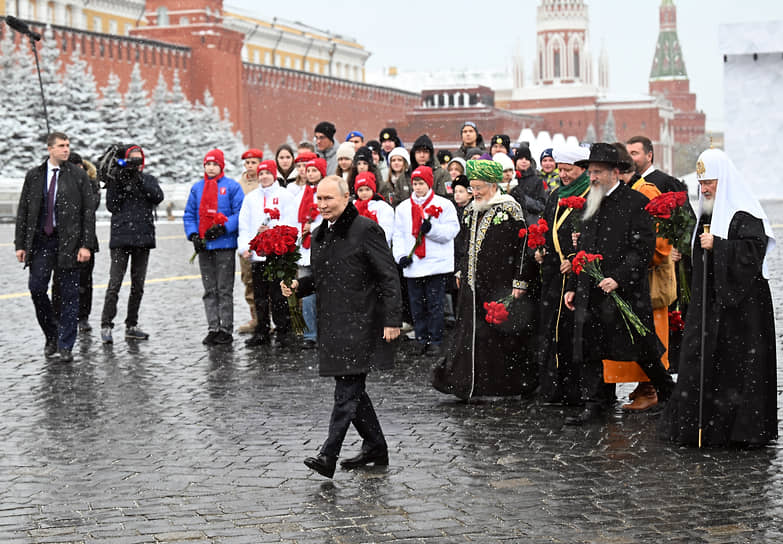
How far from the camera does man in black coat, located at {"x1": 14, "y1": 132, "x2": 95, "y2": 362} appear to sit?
27.5ft

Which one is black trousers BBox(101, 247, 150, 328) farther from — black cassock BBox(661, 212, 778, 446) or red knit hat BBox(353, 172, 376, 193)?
black cassock BBox(661, 212, 778, 446)

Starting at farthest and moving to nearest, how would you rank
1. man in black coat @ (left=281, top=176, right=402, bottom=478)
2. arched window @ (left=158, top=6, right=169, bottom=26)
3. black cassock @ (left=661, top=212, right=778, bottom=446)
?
arched window @ (left=158, top=6, right=169, bottom=26), black cassock @ (left=661, top=212, right=778, bottom=446), man in black coat @ (left=281, top=176, right=402, bottom=478)

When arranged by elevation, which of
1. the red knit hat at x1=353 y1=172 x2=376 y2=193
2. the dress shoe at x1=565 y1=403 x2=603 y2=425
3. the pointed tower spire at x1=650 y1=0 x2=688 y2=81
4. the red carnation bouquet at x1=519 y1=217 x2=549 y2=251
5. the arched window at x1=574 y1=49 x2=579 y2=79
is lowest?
the dress shoe at x1=565 y1=403 x2=603 y2=425

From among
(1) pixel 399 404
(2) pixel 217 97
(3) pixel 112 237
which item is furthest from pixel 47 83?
(1) pixel 399 404

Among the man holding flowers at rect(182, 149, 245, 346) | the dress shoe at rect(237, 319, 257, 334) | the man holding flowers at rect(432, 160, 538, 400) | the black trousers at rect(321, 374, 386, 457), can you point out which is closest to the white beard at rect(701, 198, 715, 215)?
the man holding flowers at rect(432, 160, 538, 400)

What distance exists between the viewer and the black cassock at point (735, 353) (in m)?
5.55

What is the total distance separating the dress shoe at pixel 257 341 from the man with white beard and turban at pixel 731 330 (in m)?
4.15

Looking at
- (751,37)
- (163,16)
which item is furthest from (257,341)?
(163,16)

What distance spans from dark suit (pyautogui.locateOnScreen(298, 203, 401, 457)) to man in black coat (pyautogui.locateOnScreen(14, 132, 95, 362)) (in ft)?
11.4

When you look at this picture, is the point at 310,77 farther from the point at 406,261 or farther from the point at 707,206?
the point at 707,206

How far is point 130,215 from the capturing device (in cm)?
943

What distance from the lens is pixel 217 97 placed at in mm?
53562

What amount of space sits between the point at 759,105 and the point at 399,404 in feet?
83.4

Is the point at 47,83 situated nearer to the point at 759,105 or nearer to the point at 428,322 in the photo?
the point at 759,105
